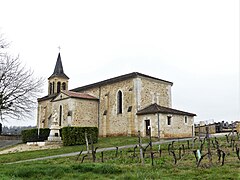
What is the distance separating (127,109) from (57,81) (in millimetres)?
18016

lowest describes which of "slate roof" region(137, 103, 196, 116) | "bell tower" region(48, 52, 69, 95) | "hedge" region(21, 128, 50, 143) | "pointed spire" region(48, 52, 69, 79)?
"hedge" region(21, 128, 50, 143)

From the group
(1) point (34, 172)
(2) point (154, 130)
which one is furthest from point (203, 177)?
(2) point (154, 130)

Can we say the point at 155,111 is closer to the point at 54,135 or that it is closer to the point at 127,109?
the point at 127,109

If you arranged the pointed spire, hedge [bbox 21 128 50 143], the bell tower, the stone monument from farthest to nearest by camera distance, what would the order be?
the pointed spire < the bell tower < hedge [bbox 21 128 50 143] < the stone monument

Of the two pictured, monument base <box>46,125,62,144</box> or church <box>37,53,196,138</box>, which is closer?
monument base <box>46,125,62,144</box>

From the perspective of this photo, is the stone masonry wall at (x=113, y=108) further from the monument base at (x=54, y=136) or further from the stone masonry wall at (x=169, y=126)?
the monument base at (x=54, y=136)

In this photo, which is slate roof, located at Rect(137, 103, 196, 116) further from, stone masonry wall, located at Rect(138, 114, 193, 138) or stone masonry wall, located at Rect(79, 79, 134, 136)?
stone masonry wall, located at Rect(79, 79, 134, 136)

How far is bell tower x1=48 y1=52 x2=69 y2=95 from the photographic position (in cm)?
4440

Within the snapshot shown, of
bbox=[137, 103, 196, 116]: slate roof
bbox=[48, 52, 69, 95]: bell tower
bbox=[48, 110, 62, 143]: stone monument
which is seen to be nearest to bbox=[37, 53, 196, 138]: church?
bbox=[137, 103, 196, 116]: slate roof

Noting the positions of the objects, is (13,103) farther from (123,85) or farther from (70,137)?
(123,85)

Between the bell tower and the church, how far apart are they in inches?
345

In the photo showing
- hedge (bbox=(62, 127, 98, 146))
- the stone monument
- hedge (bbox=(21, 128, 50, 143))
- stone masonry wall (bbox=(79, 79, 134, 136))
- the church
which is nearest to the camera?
hedge (bbox=(62, 127, 98, 146))

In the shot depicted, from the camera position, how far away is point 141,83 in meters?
30.3

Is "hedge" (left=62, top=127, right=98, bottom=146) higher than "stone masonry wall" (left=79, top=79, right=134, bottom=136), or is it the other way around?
"stone masonry wall" (left=79, top=79, right=134, bottom=136)
